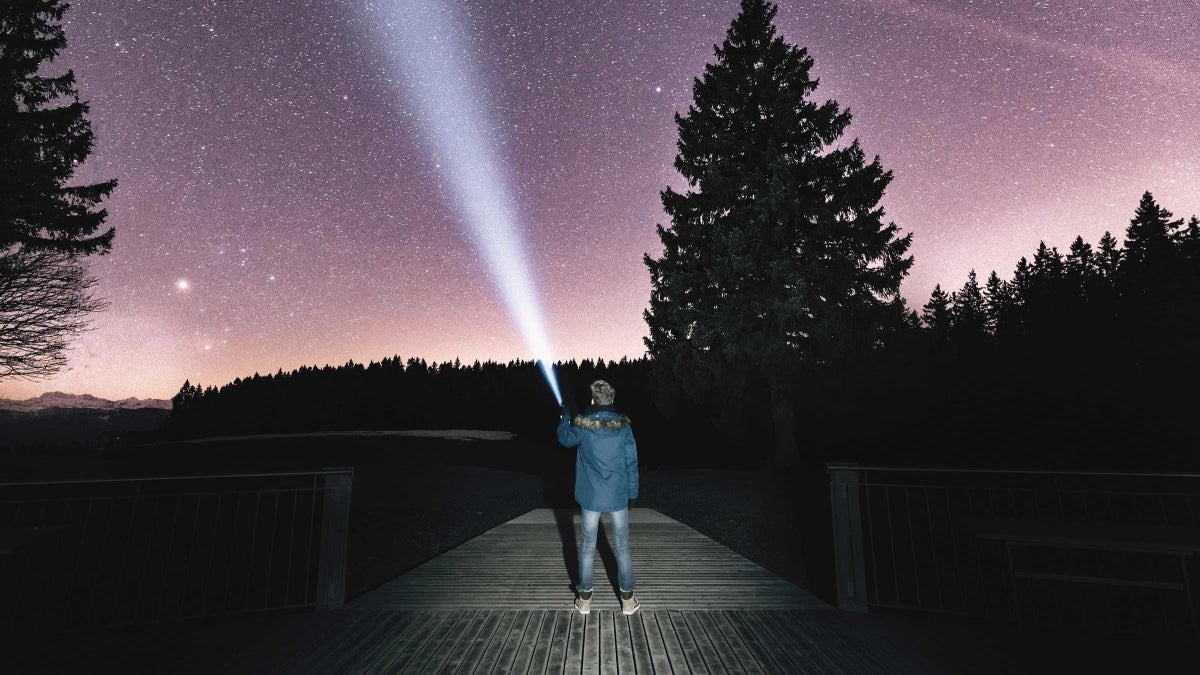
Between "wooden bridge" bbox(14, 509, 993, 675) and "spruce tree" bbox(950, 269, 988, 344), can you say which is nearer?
"wooden bridge" bbox(14, 509, 993, 675)

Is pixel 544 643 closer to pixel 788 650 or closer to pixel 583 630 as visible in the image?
pixel 583 630

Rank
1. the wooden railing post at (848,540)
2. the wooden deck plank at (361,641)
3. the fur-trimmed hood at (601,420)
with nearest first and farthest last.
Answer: the wooden deck plank at (361,641) < the fur-trimmed hood at (601,420) < the wooden railing post at (848,540)

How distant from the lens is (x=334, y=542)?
19.3 feet

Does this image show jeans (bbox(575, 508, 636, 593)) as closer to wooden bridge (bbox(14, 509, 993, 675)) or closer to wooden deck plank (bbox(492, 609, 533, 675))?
wooden bridge (bbox(14, 509, 993, 675))

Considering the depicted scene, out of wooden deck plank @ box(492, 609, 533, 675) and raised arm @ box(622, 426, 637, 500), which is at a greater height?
raised arm @ box(622, 426, 637, 500)

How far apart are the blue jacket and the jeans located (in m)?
0.09

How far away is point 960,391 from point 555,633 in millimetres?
18430

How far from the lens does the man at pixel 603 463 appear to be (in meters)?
5.27

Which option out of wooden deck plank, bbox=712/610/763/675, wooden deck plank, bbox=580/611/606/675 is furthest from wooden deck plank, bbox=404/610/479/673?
wooden deck plank, bbox=712/610/763/675

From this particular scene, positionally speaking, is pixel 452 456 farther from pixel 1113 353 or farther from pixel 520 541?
pixel 1113 353

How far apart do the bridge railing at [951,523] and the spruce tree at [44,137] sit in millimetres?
22175

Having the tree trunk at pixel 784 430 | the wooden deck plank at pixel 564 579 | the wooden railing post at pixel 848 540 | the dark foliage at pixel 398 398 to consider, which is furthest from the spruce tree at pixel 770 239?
the dark foliage at pixel 398 398

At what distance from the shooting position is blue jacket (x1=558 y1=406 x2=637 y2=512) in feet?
17.3

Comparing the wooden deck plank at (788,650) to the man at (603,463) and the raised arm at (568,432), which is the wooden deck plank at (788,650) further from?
the raised arm at (568,432)
